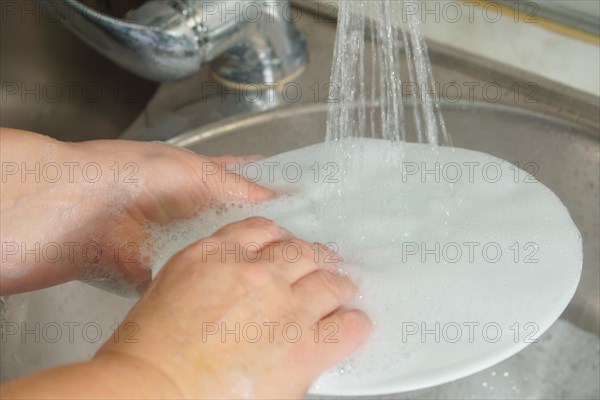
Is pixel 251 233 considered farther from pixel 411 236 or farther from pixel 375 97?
pixel 375 97

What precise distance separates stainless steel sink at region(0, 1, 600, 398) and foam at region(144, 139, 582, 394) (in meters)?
0.15

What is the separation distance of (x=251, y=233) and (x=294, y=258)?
3 centimetres

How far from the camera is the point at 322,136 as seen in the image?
0.74 meters

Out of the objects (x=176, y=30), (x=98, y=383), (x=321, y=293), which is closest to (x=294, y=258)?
(x=321, y=293)

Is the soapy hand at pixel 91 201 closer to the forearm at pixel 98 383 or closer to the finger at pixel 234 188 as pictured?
the finger at pixel 234 188

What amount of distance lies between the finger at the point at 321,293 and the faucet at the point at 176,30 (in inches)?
11.3

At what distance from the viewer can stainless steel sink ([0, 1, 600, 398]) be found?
633mm

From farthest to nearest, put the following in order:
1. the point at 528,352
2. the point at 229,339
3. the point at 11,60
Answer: the point at 11,60 → the point at 528,352 → the point at 229,339

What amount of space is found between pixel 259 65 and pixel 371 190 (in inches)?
9.3

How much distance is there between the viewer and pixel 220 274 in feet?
1.29

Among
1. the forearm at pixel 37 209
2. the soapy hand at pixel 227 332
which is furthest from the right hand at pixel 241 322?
the forearm at pixel 37 209

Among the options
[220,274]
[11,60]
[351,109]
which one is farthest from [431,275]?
[11,60]

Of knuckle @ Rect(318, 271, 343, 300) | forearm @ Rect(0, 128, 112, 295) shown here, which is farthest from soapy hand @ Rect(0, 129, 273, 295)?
knuckle @ Rect(318, 271, 343, 300)

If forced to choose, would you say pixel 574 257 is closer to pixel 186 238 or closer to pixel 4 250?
pixel 186 238
